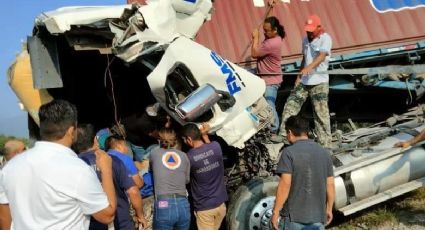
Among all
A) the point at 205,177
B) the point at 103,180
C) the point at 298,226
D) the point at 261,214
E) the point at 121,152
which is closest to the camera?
the point at 103,180

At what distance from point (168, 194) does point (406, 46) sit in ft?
17.5

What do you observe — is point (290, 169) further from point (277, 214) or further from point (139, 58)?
point (139, 58)

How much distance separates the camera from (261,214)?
488 cm

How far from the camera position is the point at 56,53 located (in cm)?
457

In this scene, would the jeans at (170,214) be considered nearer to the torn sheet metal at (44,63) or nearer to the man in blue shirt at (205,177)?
the man in blue shirt at (205,177)

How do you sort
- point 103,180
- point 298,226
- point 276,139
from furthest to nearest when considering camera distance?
point 276,139
point 298,226
point 103,180

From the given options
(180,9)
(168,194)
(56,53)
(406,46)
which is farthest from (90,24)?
(406,46)

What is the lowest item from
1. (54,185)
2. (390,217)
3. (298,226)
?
(390,217)

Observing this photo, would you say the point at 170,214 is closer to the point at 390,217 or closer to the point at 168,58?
the point at 168,58

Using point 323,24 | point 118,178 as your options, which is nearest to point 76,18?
point 118,178

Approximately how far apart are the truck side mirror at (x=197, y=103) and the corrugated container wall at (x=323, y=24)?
119 inches

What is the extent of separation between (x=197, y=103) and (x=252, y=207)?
4.37ft

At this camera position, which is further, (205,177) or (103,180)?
(205,177)

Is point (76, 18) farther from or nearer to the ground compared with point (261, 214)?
farther from the ground
